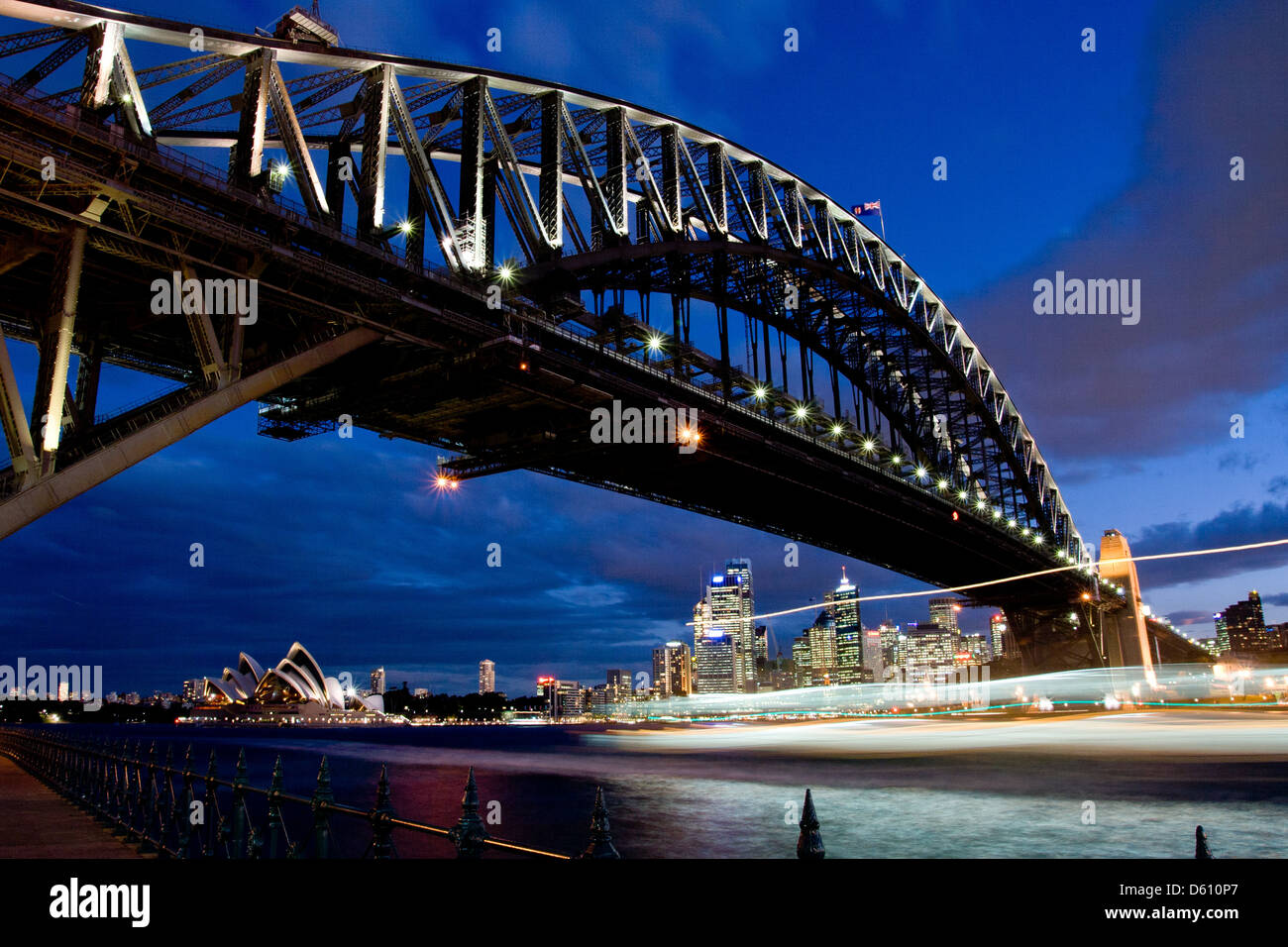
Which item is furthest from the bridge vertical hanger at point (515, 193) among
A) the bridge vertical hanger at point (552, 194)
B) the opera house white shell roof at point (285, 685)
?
the opera house white shell roof at point (285, 685)

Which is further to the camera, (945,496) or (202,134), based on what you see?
(945,496)

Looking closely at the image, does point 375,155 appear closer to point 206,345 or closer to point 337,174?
point 337,174

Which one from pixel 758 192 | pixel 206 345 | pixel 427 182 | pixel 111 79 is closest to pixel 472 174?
pixel 427 182

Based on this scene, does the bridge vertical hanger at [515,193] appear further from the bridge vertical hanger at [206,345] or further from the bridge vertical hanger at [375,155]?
the bridge vertical hanger at [206,345]
